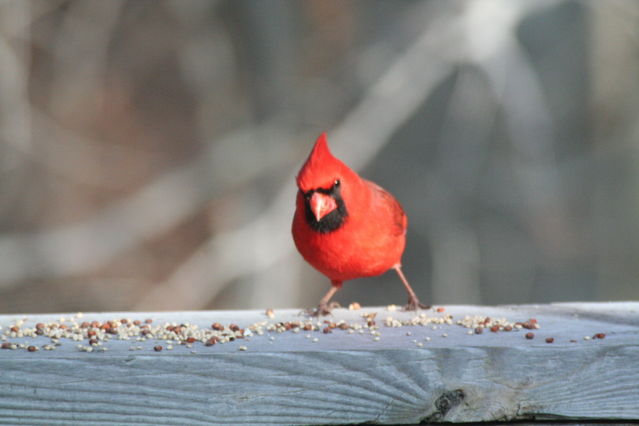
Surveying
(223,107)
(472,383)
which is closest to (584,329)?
(472,383)

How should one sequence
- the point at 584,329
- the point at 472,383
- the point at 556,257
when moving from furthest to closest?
the point at 556,257 < the point at 584,329 < the point at 472,383

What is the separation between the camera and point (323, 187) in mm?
2309

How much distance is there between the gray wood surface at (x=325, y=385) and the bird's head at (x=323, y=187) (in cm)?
64

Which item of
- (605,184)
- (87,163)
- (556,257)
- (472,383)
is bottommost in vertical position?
(472,383)

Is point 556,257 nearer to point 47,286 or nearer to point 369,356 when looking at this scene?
point 47,286

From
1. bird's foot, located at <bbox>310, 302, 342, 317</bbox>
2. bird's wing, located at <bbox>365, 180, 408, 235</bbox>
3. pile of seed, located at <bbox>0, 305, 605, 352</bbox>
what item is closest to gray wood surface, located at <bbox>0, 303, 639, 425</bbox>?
pile of seed, located at <bbox>0, 305, 605, 352</bbox>

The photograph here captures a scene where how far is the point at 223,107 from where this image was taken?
15.4 feet

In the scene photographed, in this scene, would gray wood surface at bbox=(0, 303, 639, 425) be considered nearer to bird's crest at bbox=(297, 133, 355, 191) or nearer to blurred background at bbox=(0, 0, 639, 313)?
bird's crest at bbox=(297, 133, 355, 191)

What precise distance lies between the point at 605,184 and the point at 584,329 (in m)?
2.90

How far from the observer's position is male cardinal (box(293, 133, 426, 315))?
229 cm

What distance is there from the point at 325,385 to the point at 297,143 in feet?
9.85

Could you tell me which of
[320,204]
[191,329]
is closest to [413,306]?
[320,204]

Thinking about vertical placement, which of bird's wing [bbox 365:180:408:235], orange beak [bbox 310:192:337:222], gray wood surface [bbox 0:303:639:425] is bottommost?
gray wood surface [bbox 0:303:639:425]

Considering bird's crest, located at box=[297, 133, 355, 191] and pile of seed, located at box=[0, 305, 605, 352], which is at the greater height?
bird's crest, located at box=[297, 133, 355, 191]
